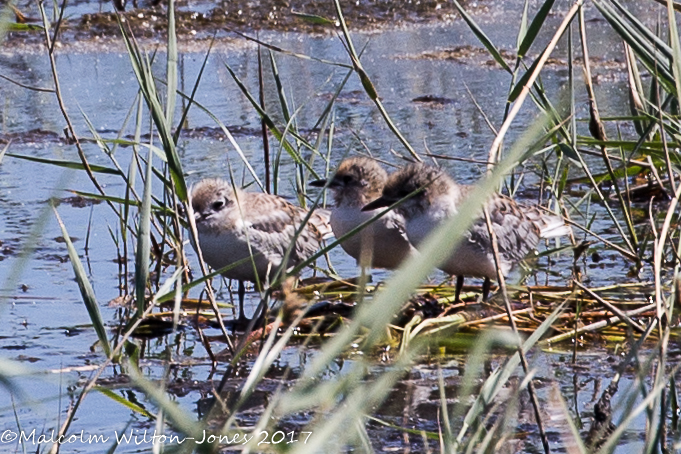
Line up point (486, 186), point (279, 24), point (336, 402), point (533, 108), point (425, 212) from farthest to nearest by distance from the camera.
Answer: point (279, 24)
point (533, 108)
point (425, 212)
point (336, 402)
point (486, 186)

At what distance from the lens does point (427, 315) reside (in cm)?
507

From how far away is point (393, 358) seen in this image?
4.70m

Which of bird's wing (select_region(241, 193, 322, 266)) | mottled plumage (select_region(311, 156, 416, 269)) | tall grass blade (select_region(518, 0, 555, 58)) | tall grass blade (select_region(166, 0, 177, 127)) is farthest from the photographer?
bird's wing (select_region(241, 193, 322, 266))

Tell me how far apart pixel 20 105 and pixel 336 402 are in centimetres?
644

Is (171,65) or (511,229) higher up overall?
(171,65)

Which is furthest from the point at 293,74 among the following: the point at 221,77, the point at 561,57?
the point at 561,57

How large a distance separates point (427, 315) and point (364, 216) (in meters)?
0.78

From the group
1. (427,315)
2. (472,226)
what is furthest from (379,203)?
(427,315)

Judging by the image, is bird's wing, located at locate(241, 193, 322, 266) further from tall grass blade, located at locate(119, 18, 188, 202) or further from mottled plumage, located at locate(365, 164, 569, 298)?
tall grass blade, located at locate(119, 18, 188, 202)

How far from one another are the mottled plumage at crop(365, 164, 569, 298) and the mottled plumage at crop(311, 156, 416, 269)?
123 millimetres

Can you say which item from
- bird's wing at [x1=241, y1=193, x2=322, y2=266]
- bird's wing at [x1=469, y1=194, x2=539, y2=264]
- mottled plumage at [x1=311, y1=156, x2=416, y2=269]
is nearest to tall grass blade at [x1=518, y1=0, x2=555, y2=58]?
mottled plumage at [x1=311, y1=156, x2=416, y2=269]

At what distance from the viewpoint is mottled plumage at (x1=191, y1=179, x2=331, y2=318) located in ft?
17.4

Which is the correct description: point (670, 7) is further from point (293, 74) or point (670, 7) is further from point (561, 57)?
point (561, 57)

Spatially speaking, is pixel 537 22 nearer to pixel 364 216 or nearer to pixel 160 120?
pixel 160 120
